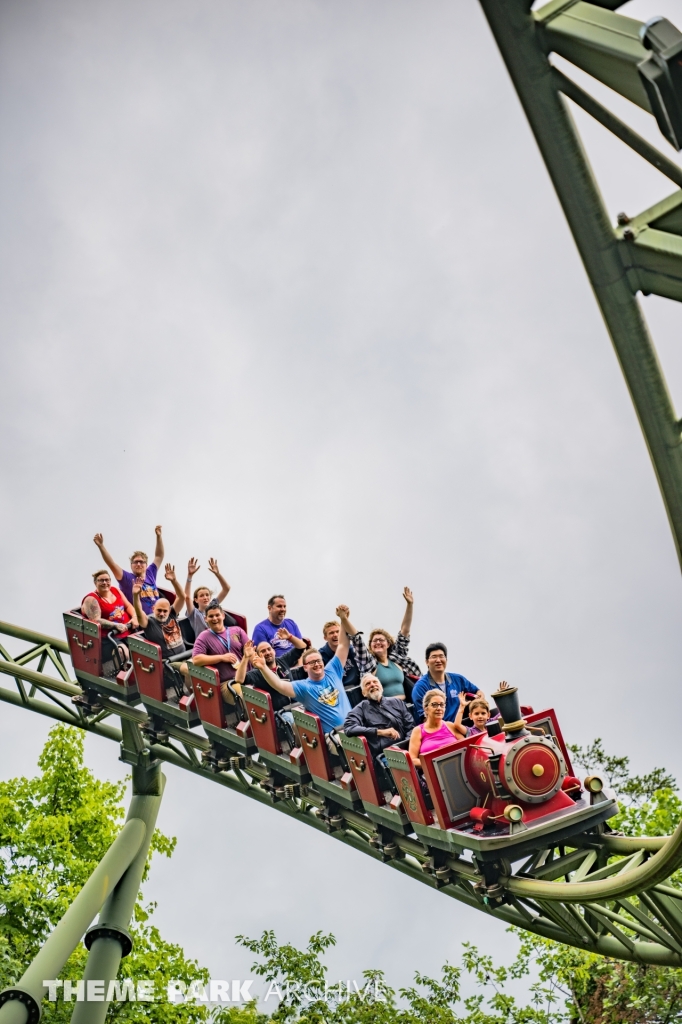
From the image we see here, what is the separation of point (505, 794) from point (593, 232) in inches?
132

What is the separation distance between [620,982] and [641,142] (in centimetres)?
1120

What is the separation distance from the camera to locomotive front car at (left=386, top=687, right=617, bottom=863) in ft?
17.5

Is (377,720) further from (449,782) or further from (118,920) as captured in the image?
(118,920)

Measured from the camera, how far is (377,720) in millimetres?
6273

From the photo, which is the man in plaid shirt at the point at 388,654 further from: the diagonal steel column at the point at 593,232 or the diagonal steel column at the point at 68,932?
the diagonal steel column at the point at 593,232

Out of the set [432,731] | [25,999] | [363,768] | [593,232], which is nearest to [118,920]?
[25,999]

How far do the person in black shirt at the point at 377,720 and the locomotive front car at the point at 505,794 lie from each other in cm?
39

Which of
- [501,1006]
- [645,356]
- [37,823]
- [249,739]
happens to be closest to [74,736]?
[37,823]

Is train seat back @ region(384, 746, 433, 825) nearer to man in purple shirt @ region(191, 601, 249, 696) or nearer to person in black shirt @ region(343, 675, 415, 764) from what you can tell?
person in black shirt @ region(343, 675, 415, 764)

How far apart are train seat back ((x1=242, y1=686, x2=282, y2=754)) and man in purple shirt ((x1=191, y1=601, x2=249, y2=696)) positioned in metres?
0.35

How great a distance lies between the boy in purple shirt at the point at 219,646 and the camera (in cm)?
739

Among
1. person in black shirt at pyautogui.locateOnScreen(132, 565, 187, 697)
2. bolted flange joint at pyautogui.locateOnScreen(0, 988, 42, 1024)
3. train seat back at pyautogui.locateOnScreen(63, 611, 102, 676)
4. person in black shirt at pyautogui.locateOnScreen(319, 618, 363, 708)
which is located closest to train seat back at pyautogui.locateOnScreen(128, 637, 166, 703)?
person in black shirt at pyautogui.locateOnScreen(132, 565, 187, 697)

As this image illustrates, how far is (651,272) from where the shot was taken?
2906 millimetres

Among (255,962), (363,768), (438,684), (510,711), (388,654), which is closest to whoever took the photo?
(510,711)
